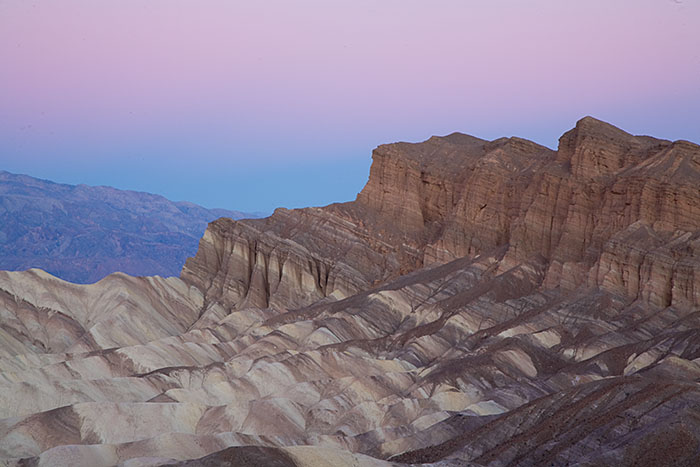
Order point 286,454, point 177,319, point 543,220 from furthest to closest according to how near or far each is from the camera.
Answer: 1. point 177,319
2. point 543,220
3. point 286,454

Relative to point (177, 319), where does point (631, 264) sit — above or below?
above

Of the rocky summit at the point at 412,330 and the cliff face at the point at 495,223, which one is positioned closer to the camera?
the rocky summit at the point at 412,330

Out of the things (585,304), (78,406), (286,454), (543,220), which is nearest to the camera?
(286,454)

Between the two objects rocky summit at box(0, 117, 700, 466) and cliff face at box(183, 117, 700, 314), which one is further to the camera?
cliff face at box(183, 117, 700, 314)

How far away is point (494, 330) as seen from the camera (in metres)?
72.3

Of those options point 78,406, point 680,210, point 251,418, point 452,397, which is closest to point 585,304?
point 680,210

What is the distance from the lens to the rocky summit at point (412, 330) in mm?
46656

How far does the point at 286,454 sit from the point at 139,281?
180ft

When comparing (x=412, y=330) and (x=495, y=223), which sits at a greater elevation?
(x=495, y=223)

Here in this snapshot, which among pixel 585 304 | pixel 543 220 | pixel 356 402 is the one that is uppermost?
pixel 543 220

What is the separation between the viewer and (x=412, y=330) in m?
76.2

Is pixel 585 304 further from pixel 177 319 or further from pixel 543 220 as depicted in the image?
pixel 177 319

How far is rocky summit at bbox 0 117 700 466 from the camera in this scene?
153 ft

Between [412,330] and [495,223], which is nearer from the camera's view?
[412,330]
